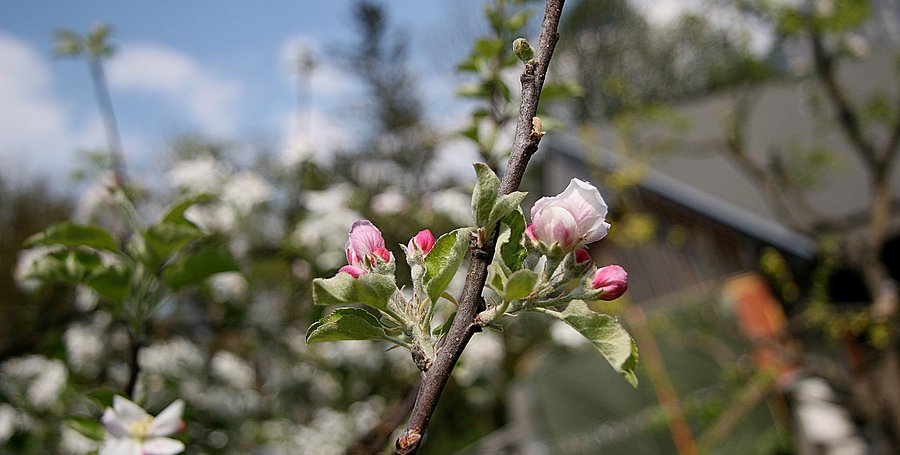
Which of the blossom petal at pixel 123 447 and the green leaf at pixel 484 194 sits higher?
the green leaf at pixel 484 194

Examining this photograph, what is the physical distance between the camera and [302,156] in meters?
3.04

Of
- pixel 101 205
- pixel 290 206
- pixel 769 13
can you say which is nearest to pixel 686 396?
pixel 769 13

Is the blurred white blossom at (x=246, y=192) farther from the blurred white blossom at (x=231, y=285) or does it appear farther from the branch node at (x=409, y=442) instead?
the branch node at (x=409, y=442)

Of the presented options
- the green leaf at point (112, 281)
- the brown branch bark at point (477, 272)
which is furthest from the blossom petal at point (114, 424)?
the brown branch bark at point (477, 272)

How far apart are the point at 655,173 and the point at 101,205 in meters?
9.17

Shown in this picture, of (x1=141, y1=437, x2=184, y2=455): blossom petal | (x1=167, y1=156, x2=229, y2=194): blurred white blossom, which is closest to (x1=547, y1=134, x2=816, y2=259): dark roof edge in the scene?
(x1=167, y1=156, x2=229, y2=194): blurred white blossom

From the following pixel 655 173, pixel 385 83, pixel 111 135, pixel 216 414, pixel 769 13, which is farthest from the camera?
pixel 385 83

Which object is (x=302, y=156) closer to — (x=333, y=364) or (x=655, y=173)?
(x=333, y=364)

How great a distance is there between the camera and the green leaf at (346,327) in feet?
2.05

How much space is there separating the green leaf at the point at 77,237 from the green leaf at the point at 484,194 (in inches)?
29.8

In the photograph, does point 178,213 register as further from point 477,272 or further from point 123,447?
point 477,272

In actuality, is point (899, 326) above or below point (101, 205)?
below

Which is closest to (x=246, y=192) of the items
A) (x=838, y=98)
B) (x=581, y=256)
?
(x=581, y=256)

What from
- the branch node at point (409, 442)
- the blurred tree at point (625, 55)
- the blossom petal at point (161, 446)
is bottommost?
the blossom petal at point (161, 446)
